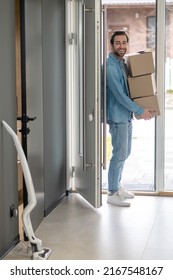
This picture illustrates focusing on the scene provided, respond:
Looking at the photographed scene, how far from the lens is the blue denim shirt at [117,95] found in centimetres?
447

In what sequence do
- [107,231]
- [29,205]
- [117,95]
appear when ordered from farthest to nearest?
[117,95]
[107,231]
[29,205]

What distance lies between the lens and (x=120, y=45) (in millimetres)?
4559

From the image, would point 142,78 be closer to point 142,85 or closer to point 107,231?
point 142,85

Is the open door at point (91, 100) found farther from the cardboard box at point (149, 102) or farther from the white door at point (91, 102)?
the cardboard box at point (149, 102)

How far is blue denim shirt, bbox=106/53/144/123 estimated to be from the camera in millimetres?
4469

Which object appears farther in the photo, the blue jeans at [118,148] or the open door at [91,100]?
the blue jeans at [118,148]

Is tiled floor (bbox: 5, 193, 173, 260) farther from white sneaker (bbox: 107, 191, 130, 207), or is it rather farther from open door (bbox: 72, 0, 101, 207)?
open door (bbox: 72, 0, 101, 207)

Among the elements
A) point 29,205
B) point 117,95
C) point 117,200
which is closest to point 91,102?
point 117,95

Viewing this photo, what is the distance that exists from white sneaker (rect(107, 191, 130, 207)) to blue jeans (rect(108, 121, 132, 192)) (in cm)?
6

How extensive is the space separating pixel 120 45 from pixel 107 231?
1714mm

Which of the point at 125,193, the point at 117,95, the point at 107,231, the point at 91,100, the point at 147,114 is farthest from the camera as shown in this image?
the point at 125,193

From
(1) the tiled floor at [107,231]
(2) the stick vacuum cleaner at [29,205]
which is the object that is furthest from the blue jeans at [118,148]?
(2) the stick vacuum cleaner at [29,205]

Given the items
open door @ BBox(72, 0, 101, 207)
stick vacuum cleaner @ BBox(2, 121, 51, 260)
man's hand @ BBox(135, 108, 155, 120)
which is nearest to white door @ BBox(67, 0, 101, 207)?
open door @ BBox(72, 0, 101, 207)
